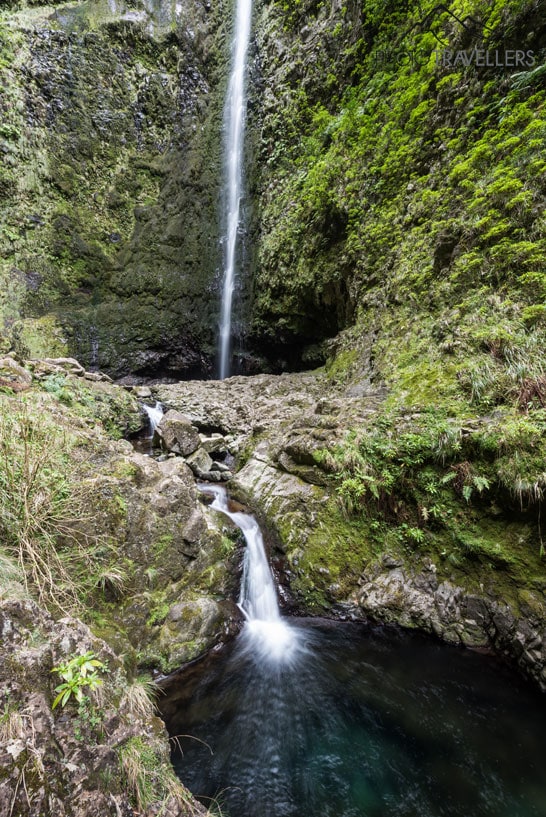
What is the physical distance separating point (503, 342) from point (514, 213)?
2086 mm

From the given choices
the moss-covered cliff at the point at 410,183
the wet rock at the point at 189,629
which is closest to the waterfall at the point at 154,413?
the moss-covered cliff at the point at 410,183

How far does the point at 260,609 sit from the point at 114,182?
1688 cm

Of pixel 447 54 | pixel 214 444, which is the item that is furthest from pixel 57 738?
pixel 447 54

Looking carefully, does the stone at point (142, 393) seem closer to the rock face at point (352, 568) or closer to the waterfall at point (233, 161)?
the waterfall at point (233, 161)

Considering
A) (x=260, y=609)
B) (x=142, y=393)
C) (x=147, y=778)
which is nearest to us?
(x=147, y=778)

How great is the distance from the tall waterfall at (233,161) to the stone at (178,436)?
753 cm

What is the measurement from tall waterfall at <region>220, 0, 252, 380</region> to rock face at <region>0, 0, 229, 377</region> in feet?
1.91

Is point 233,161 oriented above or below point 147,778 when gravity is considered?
above

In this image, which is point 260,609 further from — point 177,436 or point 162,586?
point 177,436

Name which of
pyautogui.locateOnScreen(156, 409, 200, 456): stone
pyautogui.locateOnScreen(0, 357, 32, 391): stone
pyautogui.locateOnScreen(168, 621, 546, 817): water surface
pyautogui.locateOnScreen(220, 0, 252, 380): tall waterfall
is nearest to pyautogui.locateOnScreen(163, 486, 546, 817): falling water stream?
pyautogui.locateOnScreen(168, 621, 546, 817): water surface

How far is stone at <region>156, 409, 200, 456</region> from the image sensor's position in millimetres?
6652

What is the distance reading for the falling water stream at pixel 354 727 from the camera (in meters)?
Result: 2.44

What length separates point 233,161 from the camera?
47.2 feet

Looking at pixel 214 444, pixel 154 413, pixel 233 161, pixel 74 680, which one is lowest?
pixel 74 680
